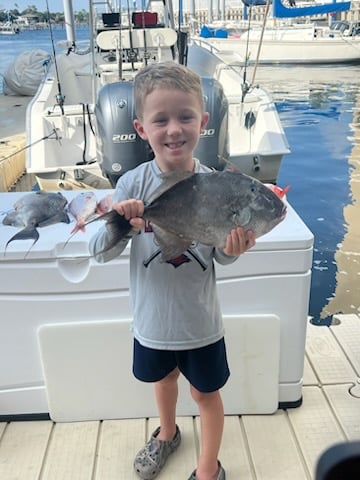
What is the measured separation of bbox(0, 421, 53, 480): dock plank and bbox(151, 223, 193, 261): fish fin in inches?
43.1

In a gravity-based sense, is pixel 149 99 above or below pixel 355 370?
above

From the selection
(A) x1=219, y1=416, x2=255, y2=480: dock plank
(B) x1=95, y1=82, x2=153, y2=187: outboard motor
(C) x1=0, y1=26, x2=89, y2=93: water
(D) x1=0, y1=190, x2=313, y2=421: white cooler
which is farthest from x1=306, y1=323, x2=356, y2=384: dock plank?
(C) x1=0, y1=26, x2=89, y2=93: water

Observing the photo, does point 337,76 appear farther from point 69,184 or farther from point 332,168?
point 69,184

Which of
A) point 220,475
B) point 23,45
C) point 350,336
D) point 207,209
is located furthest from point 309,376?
point 23,45

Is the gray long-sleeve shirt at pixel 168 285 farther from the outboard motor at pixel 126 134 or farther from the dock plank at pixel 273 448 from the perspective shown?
the outboard motor at pixel 126 134

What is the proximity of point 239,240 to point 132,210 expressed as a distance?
0.28 metres

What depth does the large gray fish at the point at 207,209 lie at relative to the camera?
1208mm

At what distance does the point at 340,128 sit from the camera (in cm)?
1041

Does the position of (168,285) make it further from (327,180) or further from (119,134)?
(327,180)

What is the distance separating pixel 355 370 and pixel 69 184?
10.3 ft

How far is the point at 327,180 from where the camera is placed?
23.0 ft

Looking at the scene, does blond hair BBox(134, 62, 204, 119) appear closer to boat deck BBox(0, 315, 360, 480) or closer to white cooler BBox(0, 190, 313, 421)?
white cooler BBox(0, 190, 313, 421)

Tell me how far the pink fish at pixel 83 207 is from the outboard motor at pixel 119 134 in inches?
73.1

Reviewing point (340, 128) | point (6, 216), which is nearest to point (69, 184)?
point (6, 216)
